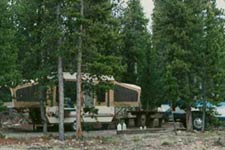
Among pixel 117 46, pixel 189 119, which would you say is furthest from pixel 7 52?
pixel 189 119

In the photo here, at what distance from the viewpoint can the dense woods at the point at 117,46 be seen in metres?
18.4

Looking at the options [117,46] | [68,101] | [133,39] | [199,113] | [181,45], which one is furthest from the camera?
[133,39]

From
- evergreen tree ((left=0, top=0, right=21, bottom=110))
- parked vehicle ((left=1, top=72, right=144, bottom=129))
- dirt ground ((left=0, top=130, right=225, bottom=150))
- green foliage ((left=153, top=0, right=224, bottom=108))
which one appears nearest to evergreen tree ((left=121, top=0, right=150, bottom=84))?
parked vehicle ((left=1, top=72, right=144, bottom=129))

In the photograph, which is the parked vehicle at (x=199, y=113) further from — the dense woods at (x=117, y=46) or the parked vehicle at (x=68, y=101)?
the parked vehicle at (x=68, y=101)

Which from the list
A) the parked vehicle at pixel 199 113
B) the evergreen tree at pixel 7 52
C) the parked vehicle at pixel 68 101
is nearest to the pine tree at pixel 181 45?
the parked vehicle at pixel 199 113

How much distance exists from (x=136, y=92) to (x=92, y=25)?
297 inches

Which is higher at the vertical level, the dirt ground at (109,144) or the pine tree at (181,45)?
the pine tree at (181,45)

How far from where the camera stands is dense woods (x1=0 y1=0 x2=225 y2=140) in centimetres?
1844

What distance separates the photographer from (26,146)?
16250 millimetres

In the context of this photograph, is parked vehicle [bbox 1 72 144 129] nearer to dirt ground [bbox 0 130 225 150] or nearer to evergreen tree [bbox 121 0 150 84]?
dirt ground [bbox 0 130 225 150]

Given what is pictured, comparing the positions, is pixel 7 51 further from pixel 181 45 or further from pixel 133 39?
pixel 133 39

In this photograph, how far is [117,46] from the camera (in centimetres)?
2184

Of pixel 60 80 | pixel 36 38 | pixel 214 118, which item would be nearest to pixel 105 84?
pixel 60 80

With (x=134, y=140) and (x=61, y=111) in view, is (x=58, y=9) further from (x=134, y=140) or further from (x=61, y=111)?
(x=134, y=140)
